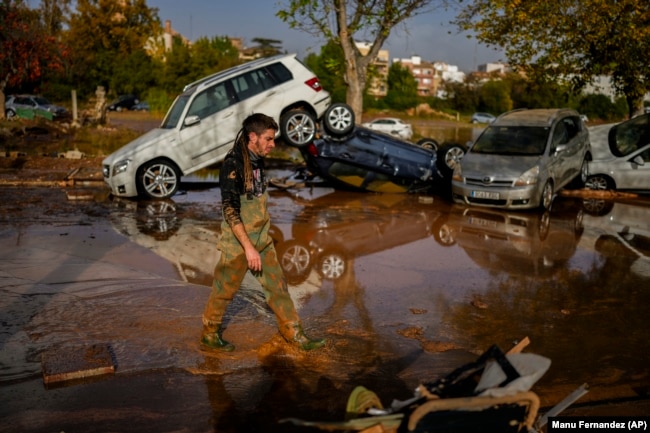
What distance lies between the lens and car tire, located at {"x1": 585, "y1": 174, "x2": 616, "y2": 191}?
14.9 metres

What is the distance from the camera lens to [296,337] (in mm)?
5086

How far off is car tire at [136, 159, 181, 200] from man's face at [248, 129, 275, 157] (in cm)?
820

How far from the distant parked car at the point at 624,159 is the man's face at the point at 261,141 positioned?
1213 cm

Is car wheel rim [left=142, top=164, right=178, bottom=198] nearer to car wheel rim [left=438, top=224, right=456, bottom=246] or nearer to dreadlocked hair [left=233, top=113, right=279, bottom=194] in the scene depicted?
car wheel rim [left=438, top=224, right=456, bottom=246]

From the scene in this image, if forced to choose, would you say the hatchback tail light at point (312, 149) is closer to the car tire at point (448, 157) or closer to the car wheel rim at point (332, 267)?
the car tire at point (448, 157)

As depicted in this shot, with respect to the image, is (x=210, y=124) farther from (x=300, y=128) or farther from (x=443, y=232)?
(x=443, y=232)

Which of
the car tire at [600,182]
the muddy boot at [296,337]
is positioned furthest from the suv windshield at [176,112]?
the car tire at [600,182]

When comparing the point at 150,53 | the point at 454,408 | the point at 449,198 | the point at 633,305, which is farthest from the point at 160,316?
the point at 150,53

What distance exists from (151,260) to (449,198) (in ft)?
25.1

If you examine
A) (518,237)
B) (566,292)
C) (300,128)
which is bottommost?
(566,292)

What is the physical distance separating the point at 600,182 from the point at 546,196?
3.35 metres

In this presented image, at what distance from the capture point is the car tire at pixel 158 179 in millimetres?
12539

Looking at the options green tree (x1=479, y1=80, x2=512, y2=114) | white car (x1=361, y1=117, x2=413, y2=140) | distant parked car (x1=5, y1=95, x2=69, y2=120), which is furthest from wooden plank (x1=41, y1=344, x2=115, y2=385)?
green tree (x1=479, y1=80, x2=512, y2=114)

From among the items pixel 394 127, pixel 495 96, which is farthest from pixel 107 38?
pixel 495 96
